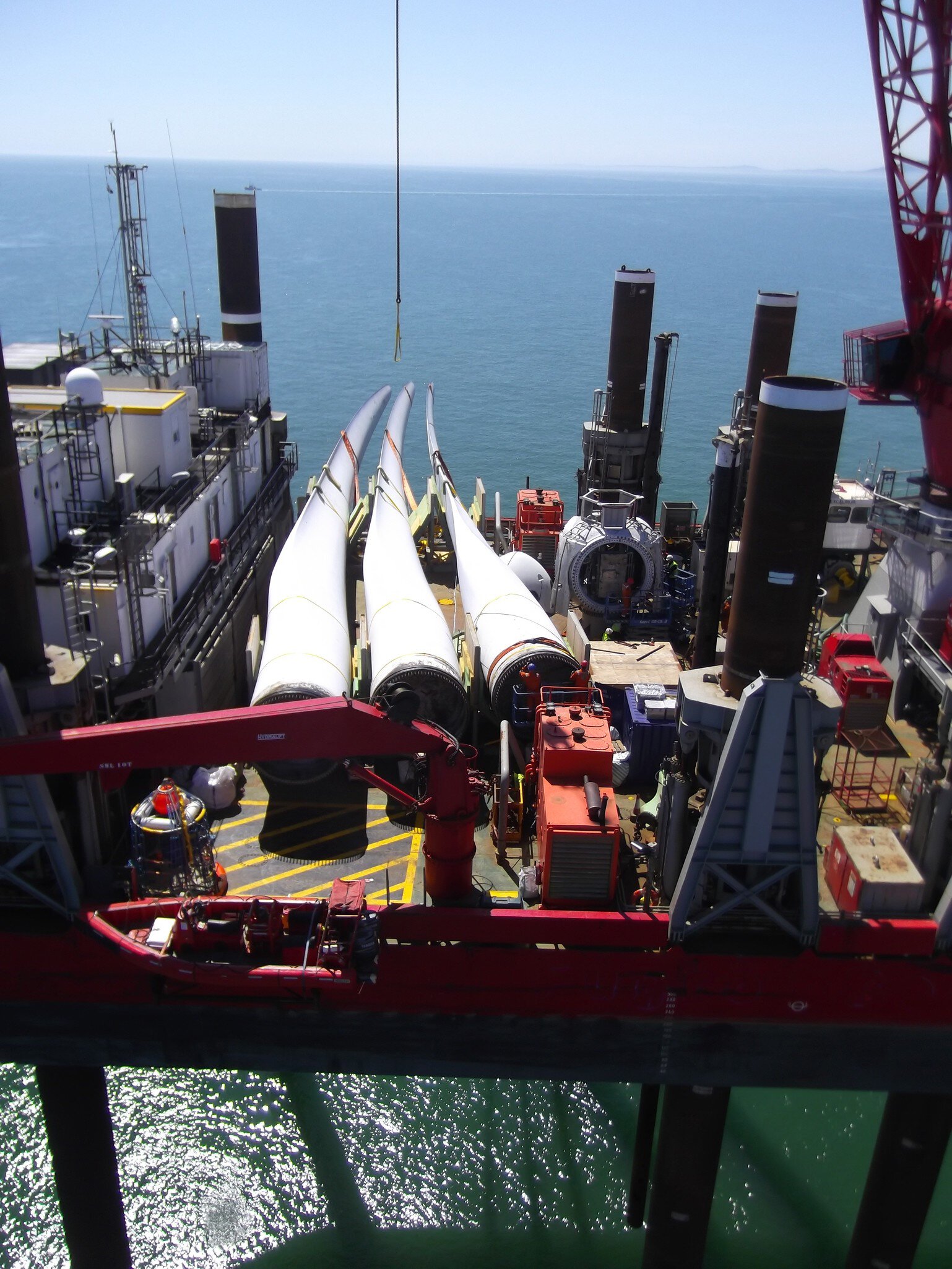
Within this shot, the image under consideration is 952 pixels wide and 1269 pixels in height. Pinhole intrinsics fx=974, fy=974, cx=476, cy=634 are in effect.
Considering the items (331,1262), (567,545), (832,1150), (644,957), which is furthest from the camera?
(567,545)

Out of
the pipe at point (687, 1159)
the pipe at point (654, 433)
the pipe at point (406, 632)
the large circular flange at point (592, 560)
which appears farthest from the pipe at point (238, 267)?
the pipe at point (687, 1159)

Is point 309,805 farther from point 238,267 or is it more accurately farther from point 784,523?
point 238,267

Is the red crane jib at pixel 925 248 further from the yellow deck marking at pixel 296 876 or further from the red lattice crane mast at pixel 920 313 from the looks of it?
the yellow deck marking at pixel 296 876

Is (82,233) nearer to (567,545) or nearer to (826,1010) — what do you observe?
(567,545)

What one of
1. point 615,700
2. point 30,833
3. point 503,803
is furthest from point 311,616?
point 30,833

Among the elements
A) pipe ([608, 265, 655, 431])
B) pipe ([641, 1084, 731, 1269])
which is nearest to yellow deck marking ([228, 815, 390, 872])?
pipe ([641, 1084, 731, 1269])

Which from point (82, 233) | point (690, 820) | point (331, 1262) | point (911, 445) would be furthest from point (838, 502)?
point (82, 233)
